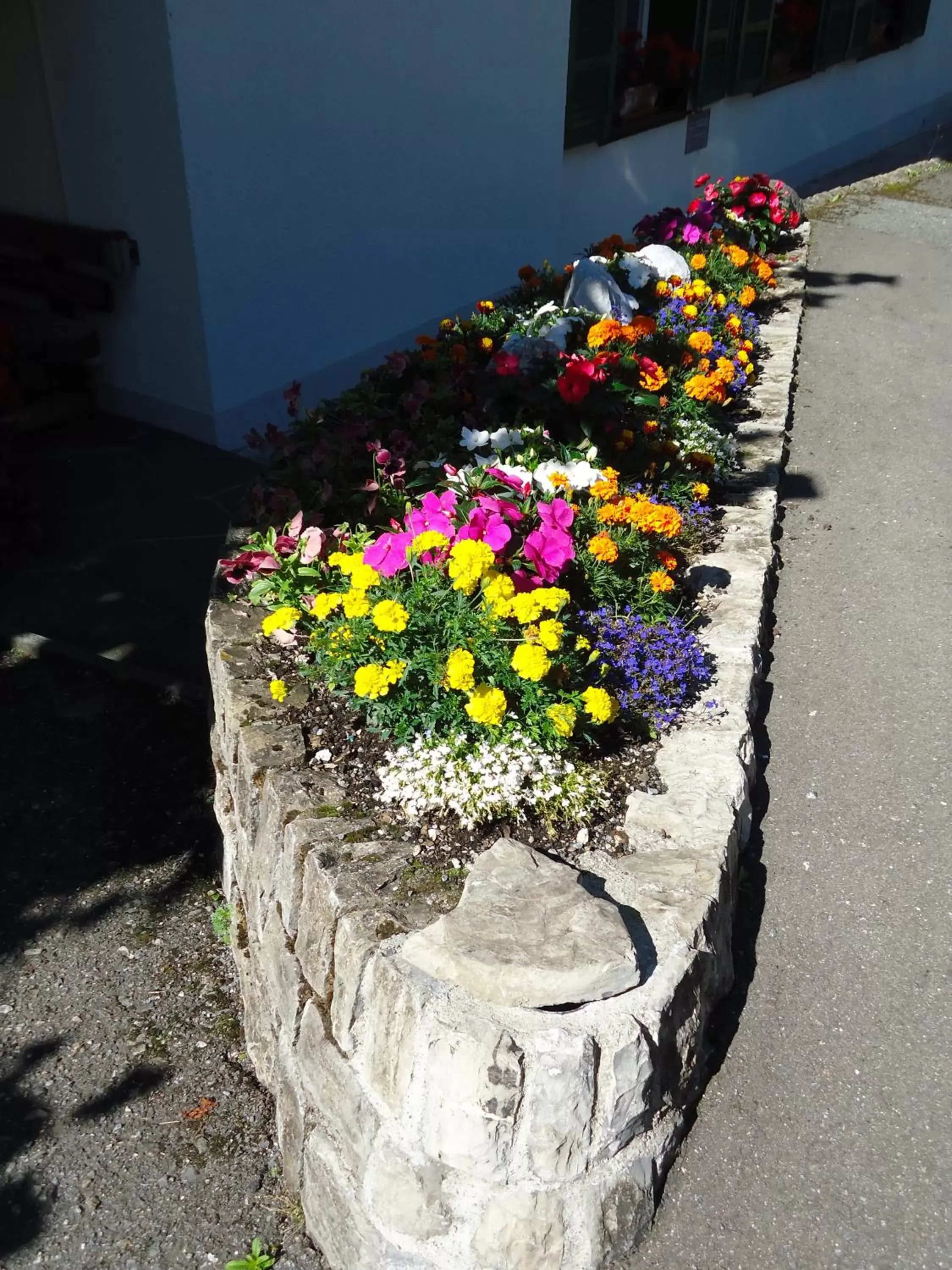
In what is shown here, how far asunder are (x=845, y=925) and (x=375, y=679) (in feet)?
4.42

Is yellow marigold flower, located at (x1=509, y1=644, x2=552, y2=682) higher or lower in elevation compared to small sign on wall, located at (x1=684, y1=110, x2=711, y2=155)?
higher

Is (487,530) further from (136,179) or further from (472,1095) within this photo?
(136,179)

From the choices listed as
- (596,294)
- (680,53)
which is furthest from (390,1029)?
(680,53)

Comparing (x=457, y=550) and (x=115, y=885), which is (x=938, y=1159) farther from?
(x=115, y=885)

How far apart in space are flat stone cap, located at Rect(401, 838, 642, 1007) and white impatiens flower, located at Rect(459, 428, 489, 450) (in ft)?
6.18

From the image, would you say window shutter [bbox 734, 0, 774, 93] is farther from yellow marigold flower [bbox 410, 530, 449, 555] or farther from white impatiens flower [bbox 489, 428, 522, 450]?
yellow marigold flower [bbox 410, 530, 449, 555]

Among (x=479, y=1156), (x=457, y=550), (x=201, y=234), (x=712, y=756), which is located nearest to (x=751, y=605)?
(x=712, y=756)

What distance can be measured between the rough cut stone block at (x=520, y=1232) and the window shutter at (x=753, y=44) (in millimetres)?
8916

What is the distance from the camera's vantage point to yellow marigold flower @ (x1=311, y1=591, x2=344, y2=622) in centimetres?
295

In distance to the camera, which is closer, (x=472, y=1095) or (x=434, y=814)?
(x=472, y=1095)

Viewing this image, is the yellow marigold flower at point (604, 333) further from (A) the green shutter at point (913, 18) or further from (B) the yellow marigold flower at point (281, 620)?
(A) the green shutter at point (913, 18)

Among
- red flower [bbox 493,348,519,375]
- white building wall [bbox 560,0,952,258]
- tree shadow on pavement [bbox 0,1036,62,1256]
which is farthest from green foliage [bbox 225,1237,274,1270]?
white building wall [bbox 560,0,952,258]

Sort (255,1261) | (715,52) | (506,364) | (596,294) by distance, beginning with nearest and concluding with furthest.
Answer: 1. (255,1261)
2. (506,364)
3. (596,294)
4. (715,52)

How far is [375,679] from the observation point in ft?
8.57
